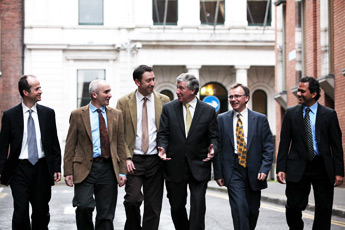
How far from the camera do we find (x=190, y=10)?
134 feet

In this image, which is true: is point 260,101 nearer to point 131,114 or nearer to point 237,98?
point 237,98

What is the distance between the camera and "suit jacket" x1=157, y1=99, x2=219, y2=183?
912cm

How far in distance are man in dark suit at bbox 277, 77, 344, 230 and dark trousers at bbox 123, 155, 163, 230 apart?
1.52 m

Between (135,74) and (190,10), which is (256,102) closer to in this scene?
(190,10)

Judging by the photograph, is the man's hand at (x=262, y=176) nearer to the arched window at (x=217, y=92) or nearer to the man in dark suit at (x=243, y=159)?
the man in dark suit at (x=243, y=159)

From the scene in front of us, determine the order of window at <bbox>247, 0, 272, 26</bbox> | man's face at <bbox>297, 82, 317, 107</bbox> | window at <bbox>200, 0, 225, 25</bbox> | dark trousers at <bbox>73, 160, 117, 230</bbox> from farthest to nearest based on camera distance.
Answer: window at <bbox>247, 0, 272, 26</bbox>, window at <bbox>200, 0, 225, 25</bbox>, man's face at <bbox>297, 82, 317, 107</bbox>, dark trousers at <bbox>73, 160, 117, 230</bbox>

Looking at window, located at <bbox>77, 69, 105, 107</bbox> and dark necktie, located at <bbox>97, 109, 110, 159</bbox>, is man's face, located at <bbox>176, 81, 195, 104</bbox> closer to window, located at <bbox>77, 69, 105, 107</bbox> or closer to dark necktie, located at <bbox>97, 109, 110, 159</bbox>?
dark necktie, located at <bbox>97, 109, 110, 159</bbox>

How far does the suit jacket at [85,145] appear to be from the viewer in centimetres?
895

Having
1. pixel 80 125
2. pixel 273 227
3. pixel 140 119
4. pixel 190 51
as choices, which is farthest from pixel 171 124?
pixel 190 51

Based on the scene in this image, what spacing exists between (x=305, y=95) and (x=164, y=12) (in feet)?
105

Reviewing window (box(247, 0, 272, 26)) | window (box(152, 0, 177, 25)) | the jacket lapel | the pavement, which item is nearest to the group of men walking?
the jacket lapel

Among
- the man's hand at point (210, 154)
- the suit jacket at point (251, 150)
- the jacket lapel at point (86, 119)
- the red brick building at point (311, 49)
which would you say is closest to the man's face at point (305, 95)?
the suit jacket at point (251, 150)

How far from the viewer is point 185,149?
9.13 meters

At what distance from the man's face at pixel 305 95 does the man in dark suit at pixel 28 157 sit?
3.04 metres
